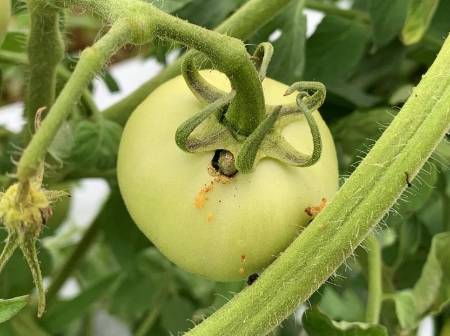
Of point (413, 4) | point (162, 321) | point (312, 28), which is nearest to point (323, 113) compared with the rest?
point (312, 28)

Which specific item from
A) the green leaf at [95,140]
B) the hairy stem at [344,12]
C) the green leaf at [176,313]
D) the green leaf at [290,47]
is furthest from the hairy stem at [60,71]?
the green leaf at [176,313]

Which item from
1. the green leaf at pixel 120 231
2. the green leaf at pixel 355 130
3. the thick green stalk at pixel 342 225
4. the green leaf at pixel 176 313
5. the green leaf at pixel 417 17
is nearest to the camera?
the thick green stalk at pixel 342 225

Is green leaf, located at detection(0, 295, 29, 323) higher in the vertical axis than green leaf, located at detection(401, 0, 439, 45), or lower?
lower

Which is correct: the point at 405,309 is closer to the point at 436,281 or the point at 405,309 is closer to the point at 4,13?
the point at 436,281

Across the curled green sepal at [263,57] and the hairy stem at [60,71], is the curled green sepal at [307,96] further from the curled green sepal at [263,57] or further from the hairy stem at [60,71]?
the hairy stem at [60,71]

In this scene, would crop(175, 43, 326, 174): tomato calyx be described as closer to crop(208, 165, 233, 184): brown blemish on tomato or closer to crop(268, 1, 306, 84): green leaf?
crop(208, 165, 233, 184): brown blemish on tomato

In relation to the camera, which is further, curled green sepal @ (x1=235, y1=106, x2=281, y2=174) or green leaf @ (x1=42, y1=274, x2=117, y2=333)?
green leaf @ (x1=42, y1=274, x2=117, y2=333)

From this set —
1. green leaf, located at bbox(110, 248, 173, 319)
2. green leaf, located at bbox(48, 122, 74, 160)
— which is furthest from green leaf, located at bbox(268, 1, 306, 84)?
green leaf, located at bbox(110, 248, 173, 319)

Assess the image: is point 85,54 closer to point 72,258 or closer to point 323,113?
point 323,113
